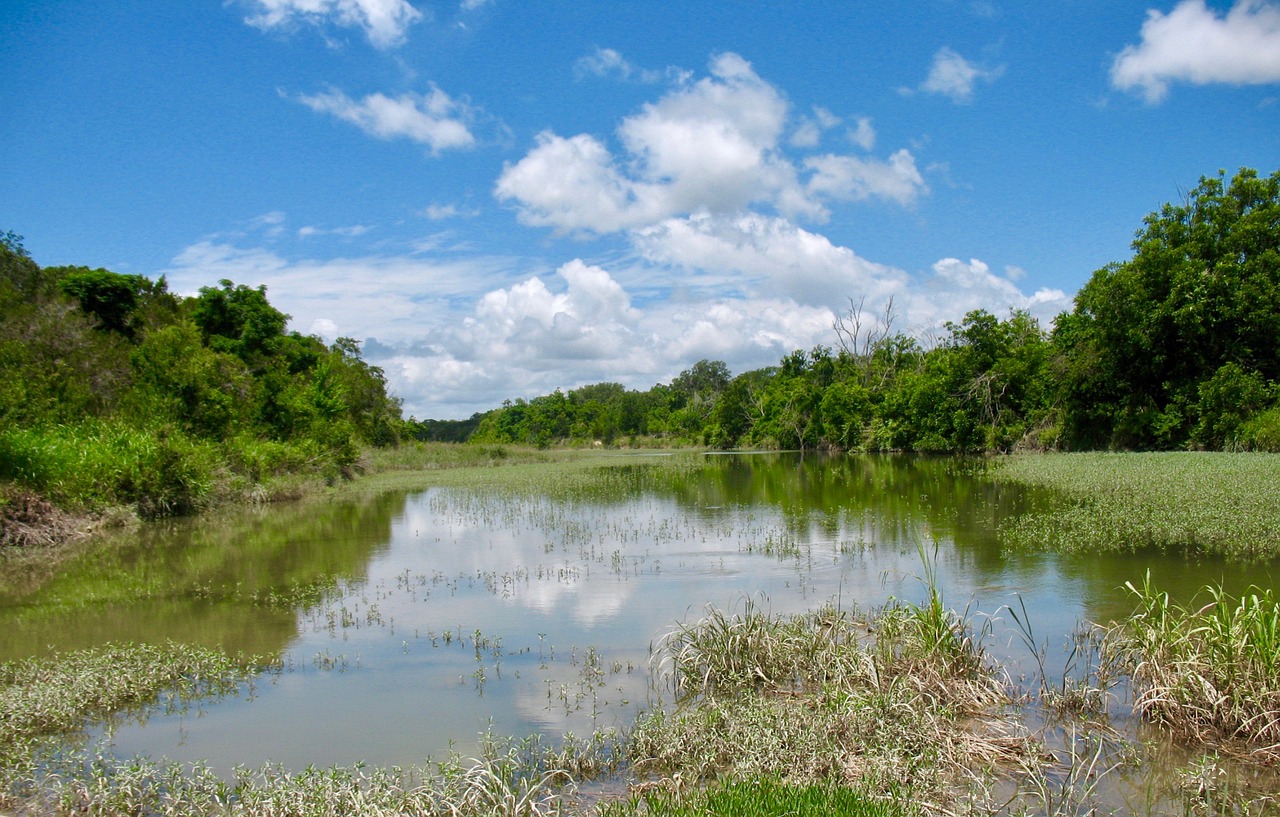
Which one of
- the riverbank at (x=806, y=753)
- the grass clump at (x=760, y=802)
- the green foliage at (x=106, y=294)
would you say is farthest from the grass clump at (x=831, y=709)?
the green foliage at (x=106, y=294)

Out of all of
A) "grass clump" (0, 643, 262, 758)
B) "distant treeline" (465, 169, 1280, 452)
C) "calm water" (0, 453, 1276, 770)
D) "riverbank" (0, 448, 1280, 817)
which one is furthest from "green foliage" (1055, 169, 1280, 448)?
"grass clump" (0, 643, 262, 758)

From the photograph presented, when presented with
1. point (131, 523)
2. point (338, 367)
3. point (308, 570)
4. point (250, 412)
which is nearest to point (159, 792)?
point (308, 570)

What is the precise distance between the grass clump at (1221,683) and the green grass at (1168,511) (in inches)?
244

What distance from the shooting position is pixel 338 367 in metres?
46.7

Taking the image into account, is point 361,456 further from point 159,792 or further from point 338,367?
point 159,792

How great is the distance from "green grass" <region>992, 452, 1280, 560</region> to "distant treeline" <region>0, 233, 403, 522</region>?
1867 cm

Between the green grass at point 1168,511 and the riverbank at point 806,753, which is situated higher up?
the green grass at point 1168,511

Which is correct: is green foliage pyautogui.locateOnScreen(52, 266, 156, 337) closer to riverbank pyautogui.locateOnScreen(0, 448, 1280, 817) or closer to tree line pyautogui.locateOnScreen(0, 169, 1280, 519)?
tree line pyautogui.locateOnScreen(0, 169, 1280, 519)

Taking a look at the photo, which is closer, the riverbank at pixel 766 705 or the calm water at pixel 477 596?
the riverbank at pixel 766 705

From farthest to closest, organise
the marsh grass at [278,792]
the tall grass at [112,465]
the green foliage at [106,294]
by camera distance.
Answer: the green foliage at [106,294], the tall grass at [112,465], the marsh grass at [278,792]

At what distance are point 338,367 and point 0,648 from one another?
39.7 meters

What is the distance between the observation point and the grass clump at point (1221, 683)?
5.28 meters

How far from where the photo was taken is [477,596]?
11273 mm

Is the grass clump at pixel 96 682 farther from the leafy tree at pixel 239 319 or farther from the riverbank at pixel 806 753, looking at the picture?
the leafy tree at pixel 239 319
